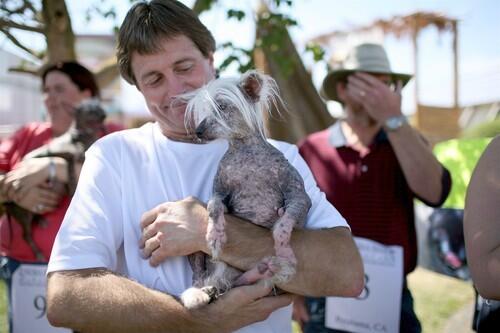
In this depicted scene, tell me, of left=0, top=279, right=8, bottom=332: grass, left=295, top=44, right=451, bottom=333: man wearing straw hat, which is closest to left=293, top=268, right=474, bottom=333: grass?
left=295, top=44, right=451, bottom=333: man wearing straw hat

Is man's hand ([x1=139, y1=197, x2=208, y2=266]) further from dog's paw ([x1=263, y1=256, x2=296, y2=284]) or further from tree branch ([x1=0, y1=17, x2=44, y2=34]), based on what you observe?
tree branch ([x1=0, y1=17, x2=44, y2=34])

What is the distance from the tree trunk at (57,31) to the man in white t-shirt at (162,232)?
115 inches

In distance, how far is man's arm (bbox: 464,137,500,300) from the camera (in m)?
2.02

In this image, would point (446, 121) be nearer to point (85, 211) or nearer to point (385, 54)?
point (385, 54)

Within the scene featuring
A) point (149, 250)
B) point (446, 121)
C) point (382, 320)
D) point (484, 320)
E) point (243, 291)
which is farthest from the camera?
point (446, 121)

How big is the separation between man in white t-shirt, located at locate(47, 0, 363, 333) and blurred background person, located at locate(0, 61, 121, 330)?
4.75ft

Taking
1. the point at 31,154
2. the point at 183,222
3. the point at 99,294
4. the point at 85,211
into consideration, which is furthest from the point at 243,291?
the point at 31,154

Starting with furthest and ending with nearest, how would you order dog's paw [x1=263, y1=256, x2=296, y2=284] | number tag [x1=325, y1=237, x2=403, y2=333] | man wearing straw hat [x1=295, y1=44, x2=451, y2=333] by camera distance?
man wearing straw hat [x1=295, y1=44, x2=451, y2=333]
number tag [x1=325, y1=237, x2=403, y2=333]
dog's paw [x1=263, y1=256, x2=296, y2=284]

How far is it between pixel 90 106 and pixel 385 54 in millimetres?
2314

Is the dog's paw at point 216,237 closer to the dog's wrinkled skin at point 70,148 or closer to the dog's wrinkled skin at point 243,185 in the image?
the dog's wrinkled skin at point 243,185

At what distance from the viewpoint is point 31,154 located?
12.4 feet

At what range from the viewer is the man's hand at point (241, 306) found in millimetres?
1905

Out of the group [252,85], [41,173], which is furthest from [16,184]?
[252,85]

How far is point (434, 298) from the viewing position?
22.3ft
